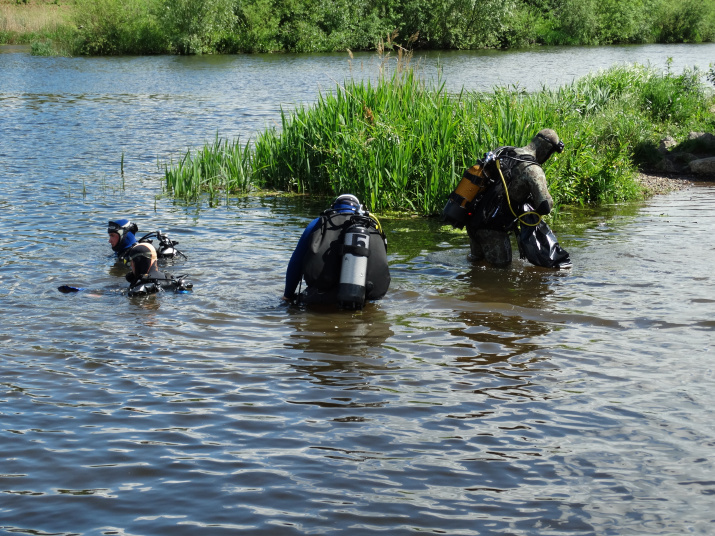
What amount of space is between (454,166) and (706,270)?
400cm

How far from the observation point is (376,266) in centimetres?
731

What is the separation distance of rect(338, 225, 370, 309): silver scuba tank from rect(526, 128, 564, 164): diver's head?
308 cm

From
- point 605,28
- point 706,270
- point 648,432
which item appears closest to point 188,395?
point 648,432

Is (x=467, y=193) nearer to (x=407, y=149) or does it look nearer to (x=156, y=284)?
(x=407, y=149)

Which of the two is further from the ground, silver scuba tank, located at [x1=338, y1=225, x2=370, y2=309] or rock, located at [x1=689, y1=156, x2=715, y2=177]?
rock, located at [x1=689, y1=156, x2=715, y2=177]

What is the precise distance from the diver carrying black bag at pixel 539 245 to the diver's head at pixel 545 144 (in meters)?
0.68

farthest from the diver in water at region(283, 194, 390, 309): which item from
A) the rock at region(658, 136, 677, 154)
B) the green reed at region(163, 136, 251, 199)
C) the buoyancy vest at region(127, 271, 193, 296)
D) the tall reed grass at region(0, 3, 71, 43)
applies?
the tall reed grass at region(0, 3, 71, 43)

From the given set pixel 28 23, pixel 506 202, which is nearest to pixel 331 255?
pixel 506 202

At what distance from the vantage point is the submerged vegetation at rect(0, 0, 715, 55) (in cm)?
5272

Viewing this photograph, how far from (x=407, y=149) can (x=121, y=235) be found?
4.50 m

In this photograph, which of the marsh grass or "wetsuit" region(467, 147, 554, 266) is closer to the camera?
"wetsuit" region(467, 147, 554, 266)

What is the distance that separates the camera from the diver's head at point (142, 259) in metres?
8.24

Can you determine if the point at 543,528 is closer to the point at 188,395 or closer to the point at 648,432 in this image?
the point at 648,432

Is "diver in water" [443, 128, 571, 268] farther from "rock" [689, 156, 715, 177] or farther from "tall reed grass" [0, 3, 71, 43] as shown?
"tall reed grass" [0, 3, 71, 43]
